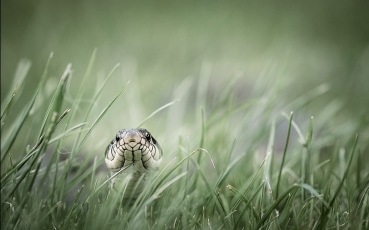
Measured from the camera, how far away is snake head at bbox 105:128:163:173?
3.56 ft

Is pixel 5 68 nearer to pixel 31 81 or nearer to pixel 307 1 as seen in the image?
pixel 31 81

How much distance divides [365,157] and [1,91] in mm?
2063

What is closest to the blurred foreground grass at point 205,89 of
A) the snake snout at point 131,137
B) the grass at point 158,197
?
the grass at point 158,197

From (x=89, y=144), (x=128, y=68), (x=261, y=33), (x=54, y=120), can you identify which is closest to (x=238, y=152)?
(x=89, y=144)

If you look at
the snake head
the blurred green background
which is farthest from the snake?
the blurred green background

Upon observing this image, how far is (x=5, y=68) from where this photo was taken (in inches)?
107

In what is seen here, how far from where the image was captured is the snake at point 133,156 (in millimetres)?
1088

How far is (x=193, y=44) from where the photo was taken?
3.25 metres

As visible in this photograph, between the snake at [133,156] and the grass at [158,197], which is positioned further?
the snake at [133,156]

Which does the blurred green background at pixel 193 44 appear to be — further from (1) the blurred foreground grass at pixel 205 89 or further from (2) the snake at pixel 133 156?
(2) the snake at pixel 133 156

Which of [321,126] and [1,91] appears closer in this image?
[321,126]

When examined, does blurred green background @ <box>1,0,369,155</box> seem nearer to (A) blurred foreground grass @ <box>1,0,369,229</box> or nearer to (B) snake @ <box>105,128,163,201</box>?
(A) blurred foreground grass @ <box>1,0,369,229</box>

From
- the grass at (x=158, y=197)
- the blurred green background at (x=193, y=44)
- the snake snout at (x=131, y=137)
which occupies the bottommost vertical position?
the grass at (x=158, y=197)

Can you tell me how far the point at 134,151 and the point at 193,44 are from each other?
2247mm
